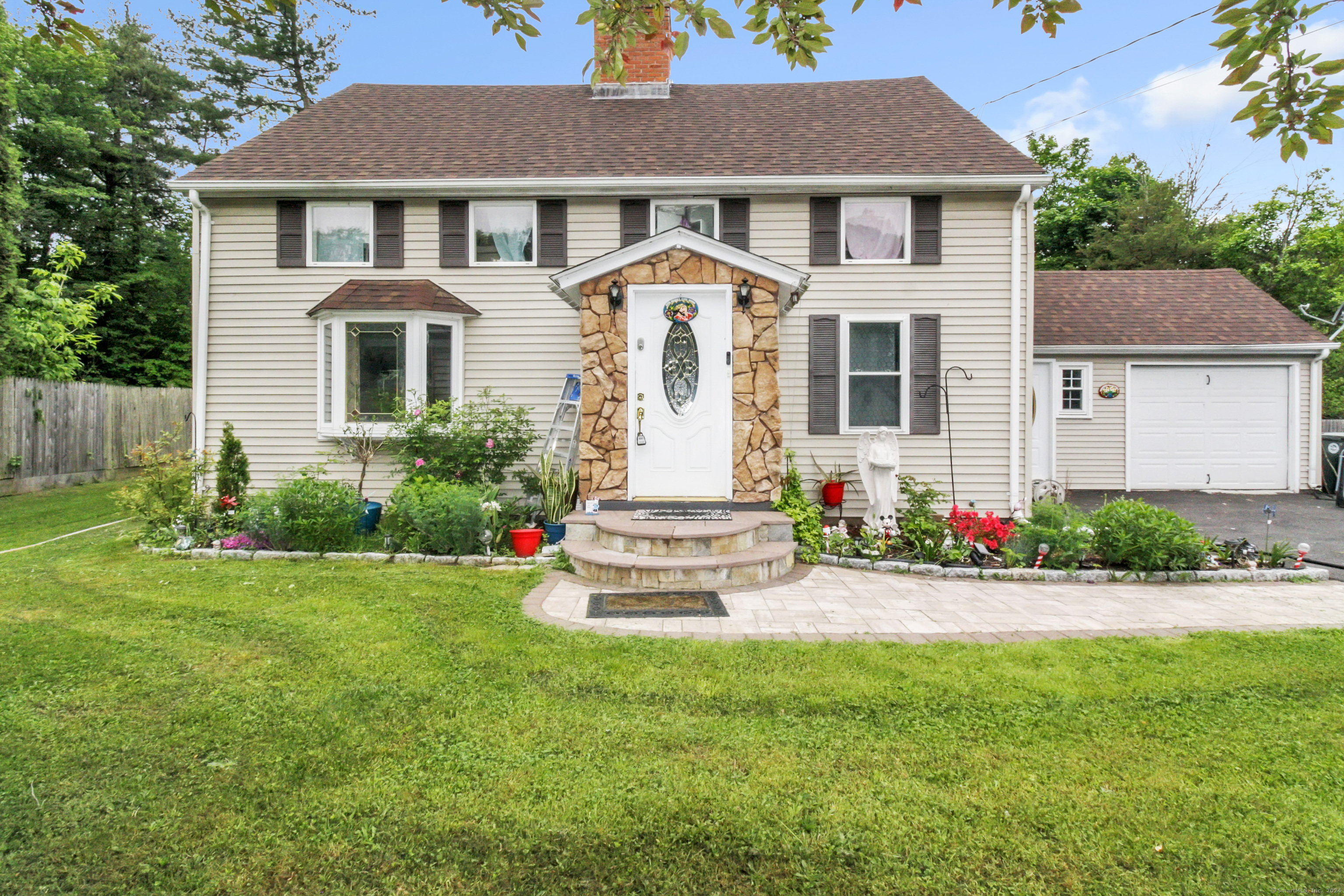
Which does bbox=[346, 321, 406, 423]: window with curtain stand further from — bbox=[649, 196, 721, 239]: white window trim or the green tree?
the green tree

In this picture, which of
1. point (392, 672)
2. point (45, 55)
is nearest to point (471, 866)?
point (392, 672)

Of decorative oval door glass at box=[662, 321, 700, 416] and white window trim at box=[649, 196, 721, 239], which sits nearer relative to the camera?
decorative oval door glass at box=[662, 321, 700, 416]

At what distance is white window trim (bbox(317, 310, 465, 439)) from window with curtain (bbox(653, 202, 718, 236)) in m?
2.82

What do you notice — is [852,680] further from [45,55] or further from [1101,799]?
[45,55]

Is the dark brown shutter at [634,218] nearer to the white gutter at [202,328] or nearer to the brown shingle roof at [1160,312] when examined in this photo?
the white gutter at [202,328]

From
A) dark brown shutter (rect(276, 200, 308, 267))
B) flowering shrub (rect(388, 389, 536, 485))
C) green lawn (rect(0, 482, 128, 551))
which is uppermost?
dark brown shutter (rect(276, 200, 308, 267))

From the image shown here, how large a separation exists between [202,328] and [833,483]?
8.13 m

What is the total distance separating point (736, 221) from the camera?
852 cm

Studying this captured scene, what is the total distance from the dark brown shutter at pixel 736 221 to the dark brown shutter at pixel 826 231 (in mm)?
805

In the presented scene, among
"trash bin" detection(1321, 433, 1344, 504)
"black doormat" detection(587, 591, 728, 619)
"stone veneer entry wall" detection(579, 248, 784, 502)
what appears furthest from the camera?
"trash bin" detection(1321, 433, 1344, 504)

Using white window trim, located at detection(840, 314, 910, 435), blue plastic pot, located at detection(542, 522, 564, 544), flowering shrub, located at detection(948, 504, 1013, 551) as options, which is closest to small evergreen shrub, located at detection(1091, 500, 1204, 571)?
flowering shrub, located at detection(948, 504, 1013, 551)

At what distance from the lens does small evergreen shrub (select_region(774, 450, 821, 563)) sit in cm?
646

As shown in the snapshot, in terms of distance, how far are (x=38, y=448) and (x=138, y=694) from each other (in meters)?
11.5

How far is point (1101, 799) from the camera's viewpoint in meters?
2.39
